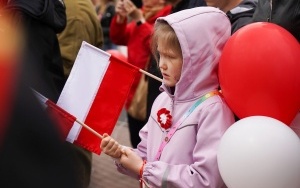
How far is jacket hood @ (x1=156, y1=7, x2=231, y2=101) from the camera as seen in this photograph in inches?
74.4

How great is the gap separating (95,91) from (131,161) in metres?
0.61

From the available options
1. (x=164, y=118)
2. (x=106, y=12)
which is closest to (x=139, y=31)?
(x=164, y=118)

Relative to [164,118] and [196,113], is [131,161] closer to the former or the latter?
[164,118]

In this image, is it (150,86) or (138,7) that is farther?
(138,7)

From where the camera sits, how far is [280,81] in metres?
1.75

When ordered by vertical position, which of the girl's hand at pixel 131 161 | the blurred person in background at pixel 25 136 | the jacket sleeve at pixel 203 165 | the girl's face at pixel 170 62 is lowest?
the girl's hand at pixel 131 161

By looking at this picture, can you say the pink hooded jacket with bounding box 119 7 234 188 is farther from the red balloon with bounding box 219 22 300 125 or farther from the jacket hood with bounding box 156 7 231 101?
the red balloon with bounding box 219 22 300 125

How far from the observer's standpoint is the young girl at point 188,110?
1.83 metres

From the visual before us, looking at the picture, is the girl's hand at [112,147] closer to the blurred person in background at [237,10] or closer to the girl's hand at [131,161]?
the girl's hand at [131,161]

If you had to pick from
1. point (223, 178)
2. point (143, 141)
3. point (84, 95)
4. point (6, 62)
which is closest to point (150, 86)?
point (84, 95)

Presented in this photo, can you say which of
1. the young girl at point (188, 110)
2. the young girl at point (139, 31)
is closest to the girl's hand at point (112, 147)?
the young girl at point (188, 110)

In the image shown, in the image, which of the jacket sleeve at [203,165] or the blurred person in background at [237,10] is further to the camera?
the blurred person in background at [237,10]

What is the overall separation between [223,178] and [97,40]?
206 centimetres

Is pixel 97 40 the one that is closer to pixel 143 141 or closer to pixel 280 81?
pixel 143 141
